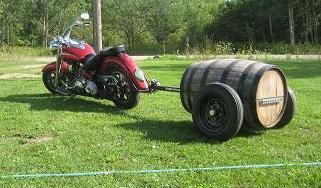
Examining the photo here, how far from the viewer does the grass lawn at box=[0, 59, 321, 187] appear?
16.3 ft

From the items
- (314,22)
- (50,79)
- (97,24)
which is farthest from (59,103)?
(314,22)

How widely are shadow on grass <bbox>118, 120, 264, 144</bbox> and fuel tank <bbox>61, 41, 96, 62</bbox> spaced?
8.12 feet

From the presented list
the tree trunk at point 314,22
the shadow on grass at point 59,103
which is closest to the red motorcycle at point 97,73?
the shadow on grass at point 59,103

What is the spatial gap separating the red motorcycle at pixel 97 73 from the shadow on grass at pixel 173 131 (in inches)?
44.4

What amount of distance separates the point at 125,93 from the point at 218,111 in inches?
98.2

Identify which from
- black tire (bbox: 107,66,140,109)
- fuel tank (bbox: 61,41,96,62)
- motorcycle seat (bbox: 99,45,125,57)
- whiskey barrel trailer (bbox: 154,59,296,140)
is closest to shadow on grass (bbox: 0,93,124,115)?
black tire (bbox: 107,66,140,109)

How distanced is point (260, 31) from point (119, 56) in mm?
42397

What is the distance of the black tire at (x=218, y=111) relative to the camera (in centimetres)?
638

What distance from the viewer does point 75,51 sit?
979 centimetres

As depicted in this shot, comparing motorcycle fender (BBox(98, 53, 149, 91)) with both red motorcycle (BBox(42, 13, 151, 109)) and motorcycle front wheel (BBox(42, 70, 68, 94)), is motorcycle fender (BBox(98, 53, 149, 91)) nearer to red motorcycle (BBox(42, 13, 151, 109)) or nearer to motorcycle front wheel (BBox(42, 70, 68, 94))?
red motorcycle (BBox(42, 13, 151, 109))

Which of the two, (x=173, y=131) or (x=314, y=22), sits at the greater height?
(x=314, y=22)

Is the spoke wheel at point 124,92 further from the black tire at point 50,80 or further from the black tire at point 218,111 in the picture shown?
the black tire at point 218,111

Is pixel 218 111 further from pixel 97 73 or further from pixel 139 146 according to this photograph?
pixel 97 73

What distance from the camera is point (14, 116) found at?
26.3 feet
